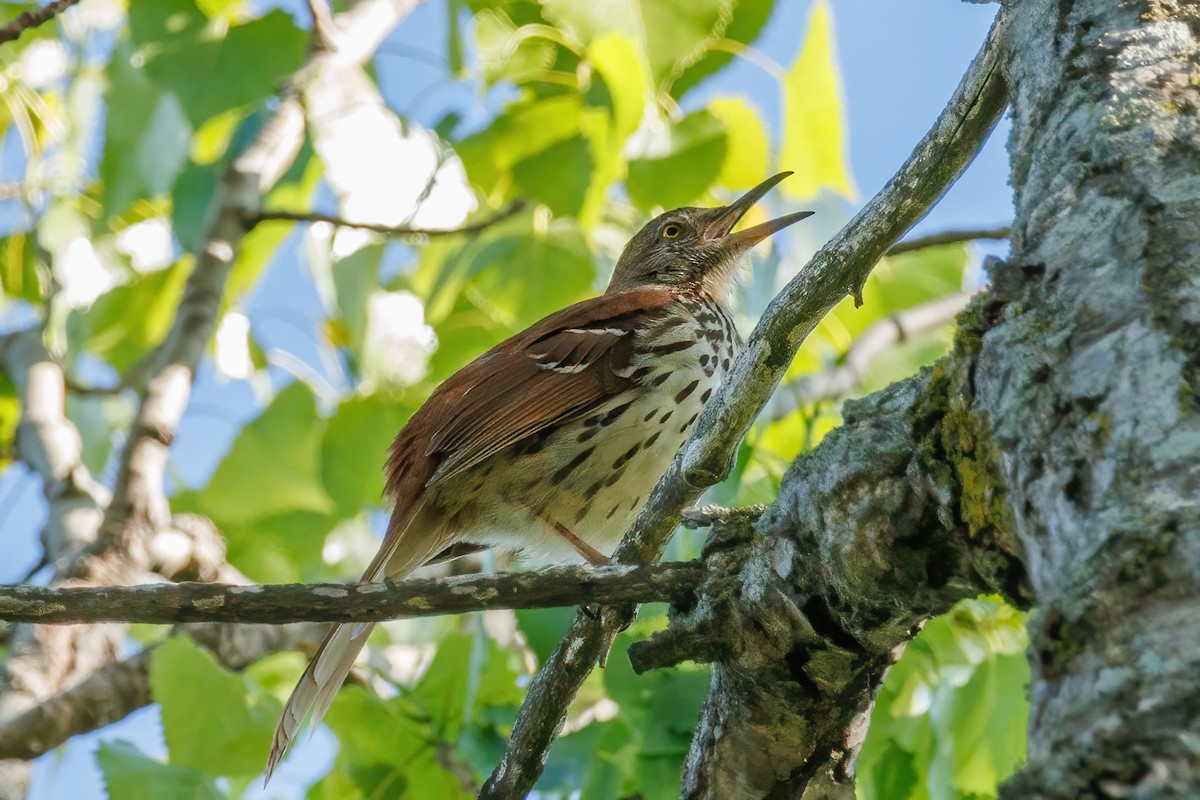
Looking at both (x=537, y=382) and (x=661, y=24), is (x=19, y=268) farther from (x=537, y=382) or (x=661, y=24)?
(x=661, y=24)

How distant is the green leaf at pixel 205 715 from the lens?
3385 mm

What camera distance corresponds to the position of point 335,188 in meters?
5.30

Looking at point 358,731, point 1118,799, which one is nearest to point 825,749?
point 1118,799

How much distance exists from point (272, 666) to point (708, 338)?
2.70m

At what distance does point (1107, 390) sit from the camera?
45.5 inches

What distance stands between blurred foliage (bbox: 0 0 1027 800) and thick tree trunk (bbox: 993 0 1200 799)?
4.85ft

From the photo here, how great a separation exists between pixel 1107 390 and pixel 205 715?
9.37 ft

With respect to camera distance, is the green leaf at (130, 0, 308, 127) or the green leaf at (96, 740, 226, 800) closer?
the green leaf at (96, 740, 226, 800)

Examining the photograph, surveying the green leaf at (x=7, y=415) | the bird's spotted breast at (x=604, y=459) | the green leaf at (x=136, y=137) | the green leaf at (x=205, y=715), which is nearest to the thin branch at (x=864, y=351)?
the bird's spotted breast at (x=604, y=459)

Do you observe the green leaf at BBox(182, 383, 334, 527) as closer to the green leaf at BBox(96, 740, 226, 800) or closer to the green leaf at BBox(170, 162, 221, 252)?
the green leaf at BBox(170, 162, 221, 252)

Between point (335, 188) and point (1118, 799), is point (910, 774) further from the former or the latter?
point (335, 188)

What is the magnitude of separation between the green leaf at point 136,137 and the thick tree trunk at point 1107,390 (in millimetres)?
4046

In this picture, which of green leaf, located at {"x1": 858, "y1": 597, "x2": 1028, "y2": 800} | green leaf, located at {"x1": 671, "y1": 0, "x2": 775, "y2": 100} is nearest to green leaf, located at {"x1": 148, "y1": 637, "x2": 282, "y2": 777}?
green leaf, located at {"x1": 858, "y1": 597, "x2": 1028, "y2": 800}

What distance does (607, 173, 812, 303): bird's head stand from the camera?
16.7 feet
